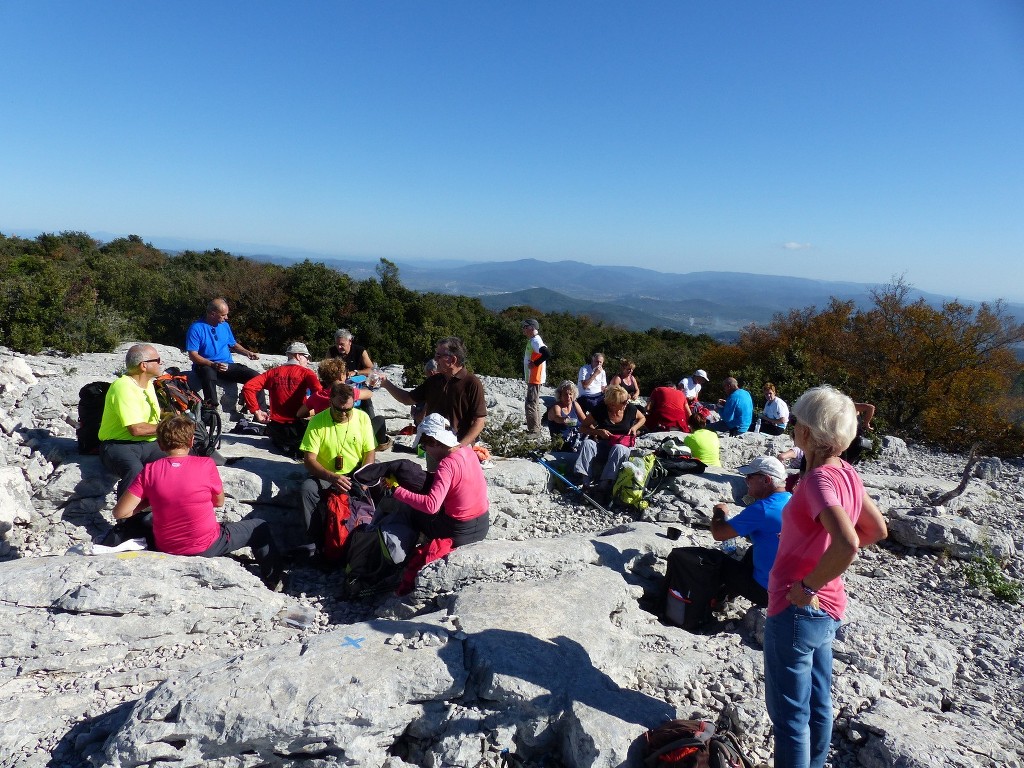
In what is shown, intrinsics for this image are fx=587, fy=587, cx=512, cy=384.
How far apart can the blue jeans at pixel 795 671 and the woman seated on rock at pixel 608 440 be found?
453 cm

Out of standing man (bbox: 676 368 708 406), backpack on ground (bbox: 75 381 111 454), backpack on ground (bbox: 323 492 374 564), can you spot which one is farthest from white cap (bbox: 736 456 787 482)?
standing man (bbox: 676 368 708 406)

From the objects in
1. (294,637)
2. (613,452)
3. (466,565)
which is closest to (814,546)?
(466,565)

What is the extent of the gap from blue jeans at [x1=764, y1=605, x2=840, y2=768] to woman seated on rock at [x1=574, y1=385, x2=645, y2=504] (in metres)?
4.53

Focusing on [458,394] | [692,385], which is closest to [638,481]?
[458,394]

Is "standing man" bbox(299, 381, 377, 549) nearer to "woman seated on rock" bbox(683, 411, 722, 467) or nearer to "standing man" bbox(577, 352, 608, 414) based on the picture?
"woman seated on rock" bbox(683, 411, 722, 467)

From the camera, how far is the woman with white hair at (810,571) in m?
2.74

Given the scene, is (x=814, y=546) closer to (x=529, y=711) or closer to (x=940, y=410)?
(x=529, y=711)

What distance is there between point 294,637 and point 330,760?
1550mm

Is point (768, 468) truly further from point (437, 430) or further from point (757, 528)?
point (437, 430)

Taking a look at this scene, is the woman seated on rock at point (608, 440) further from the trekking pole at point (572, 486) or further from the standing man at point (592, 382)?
the standing man at point (592, 382)

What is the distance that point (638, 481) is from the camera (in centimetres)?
726

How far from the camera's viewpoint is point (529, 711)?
3.46m

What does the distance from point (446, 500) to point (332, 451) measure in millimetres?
1563

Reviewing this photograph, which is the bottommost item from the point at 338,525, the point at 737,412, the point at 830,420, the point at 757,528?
the point at 338,525
